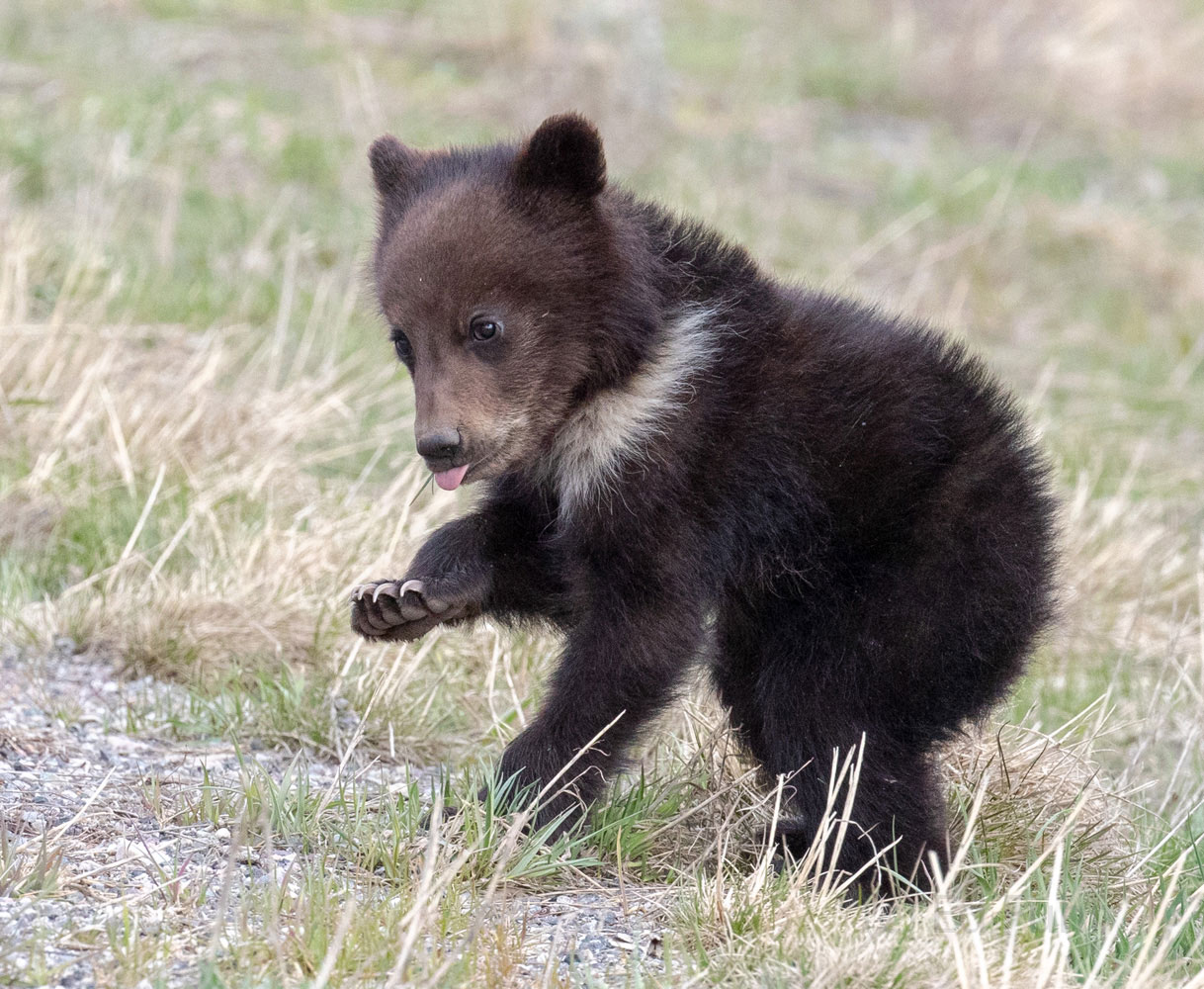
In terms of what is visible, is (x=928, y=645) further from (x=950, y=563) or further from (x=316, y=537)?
(x=316, y=537)

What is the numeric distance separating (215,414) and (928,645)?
3.56 meters

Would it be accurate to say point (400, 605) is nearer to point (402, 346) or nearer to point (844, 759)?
point (402, 346)

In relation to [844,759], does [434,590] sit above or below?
above

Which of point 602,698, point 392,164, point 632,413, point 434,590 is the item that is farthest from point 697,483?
point 392,164

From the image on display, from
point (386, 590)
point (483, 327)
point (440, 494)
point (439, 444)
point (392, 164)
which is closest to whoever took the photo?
point (439, 444)

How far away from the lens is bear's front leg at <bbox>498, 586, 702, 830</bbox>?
3727mm

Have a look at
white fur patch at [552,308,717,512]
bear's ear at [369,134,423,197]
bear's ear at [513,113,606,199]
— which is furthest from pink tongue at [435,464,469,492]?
bear's ear at [369,134,423,197]

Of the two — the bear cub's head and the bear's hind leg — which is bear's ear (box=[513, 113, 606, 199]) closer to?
the bear cub's head

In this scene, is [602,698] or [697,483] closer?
[602,698]

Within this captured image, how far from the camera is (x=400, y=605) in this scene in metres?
3.95

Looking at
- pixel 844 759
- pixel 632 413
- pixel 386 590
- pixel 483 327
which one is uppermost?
pixel 483 327

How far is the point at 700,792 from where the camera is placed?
421cm

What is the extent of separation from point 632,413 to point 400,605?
753 millimetres

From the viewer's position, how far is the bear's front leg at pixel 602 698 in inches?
147
